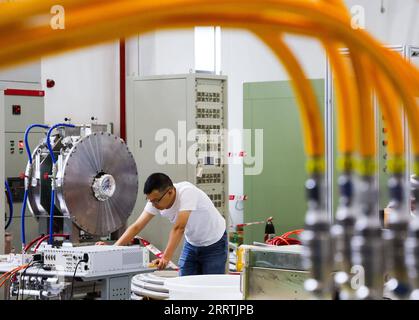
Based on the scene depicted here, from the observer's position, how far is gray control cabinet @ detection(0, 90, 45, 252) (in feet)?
22.9

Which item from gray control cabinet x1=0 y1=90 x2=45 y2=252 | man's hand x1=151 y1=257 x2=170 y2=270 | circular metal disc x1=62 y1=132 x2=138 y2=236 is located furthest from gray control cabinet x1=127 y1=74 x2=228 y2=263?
man's hand x1=151 y1=257 x2=170 y2=270

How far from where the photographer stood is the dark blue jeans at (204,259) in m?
5.27

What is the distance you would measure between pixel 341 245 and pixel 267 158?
708 cm

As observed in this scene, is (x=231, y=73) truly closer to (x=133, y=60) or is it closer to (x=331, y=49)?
(x=133, y=60)

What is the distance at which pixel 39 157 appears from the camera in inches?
Result: 231

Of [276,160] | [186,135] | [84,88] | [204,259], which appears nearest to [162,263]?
[204,259]

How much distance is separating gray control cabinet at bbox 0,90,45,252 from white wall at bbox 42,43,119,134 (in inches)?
24.7

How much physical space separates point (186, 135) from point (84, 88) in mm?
1510

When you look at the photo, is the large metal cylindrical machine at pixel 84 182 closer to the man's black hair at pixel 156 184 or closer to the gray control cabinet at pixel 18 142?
the man's black hair at pixel 156 184

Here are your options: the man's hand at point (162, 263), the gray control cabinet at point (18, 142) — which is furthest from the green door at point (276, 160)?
the man's hand at point (162, 263)

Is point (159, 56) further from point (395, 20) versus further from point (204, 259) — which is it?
point (204, 259)

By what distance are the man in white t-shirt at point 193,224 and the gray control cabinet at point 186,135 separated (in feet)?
6.58
